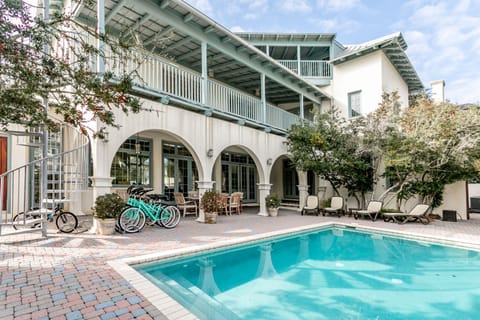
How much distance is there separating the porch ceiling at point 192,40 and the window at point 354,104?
1862 millimetres

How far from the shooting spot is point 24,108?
3951 millimetres

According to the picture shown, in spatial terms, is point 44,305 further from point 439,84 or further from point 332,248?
point 439,84

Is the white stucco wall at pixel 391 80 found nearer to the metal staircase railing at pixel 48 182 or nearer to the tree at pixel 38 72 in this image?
the tree at pixel 38 72

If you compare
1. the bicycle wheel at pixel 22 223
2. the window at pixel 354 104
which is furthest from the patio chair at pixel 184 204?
the window at pixel 354 104

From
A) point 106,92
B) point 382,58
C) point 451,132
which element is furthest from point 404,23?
point 106,92

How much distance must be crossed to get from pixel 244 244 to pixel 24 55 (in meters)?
5.89

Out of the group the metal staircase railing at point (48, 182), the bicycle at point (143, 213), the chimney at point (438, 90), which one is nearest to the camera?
the metal staircase railing at point (48, 182)

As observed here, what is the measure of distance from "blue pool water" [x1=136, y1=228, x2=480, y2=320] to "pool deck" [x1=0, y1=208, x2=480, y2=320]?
0.71 meters

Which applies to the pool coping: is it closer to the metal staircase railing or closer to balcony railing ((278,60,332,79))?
the metal staircase railing

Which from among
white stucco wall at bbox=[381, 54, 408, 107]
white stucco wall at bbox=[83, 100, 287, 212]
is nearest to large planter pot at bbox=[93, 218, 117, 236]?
white stucco wall at bbox=[83, 100, 287, 212]

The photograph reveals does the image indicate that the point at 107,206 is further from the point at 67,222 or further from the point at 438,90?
the point at 438,90

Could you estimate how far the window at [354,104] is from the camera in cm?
1533

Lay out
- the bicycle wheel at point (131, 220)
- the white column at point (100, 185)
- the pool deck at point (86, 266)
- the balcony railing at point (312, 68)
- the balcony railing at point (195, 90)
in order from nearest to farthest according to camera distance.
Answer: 1. the pool deck at point (86, 266)
2. the white column at point (100, 185)
3. the bicycle wheel at point (131, 220)
4. the balcony railing at point (195, 90)
5. the balcony railing at point (312, 68)

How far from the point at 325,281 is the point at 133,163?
9096 millimetres
